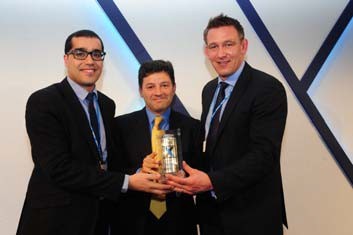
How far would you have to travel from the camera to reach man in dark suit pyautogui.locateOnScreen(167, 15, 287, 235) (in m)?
1.89

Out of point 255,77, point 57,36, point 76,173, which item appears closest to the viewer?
point 76,173

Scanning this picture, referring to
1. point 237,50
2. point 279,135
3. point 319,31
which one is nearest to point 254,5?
point 319,31

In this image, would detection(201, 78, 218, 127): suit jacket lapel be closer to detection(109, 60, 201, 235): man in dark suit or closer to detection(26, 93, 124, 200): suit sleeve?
detection(109, 60, 201, 235): man in dark suit

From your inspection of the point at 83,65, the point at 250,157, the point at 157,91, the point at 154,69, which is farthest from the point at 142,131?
the point at 250,157

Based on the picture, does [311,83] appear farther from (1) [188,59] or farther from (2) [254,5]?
(1) [188,59]

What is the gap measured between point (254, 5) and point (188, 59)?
610mm

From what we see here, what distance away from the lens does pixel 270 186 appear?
201 centimetres

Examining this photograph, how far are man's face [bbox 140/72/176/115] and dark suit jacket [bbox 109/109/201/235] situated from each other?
9 centimetres

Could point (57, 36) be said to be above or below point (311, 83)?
above

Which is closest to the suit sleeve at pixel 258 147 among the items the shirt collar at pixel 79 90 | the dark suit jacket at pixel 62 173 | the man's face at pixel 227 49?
the man's face at pixel 227 49

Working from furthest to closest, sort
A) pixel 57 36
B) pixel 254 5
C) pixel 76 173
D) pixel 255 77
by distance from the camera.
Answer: pixel 254 5, pixel 57 36, pixel 255 77, pixel 76 173

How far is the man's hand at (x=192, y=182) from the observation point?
1.88 m

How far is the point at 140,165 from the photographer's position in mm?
2068

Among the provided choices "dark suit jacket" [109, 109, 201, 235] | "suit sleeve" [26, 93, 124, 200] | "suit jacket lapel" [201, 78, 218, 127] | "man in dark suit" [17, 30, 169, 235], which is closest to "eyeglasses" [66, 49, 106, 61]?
"man in dark suit" [17, 30, 169, 235]
